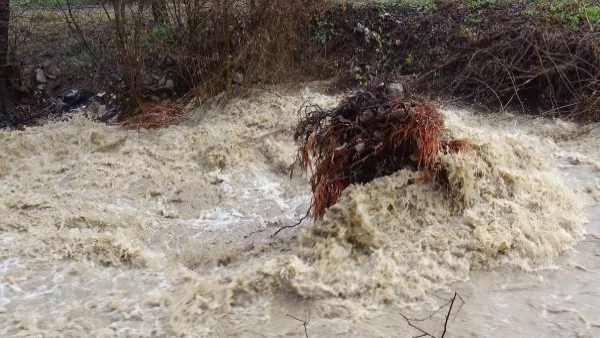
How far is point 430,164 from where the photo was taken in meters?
5.37

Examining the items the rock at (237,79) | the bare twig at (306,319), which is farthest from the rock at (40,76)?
the bare twig at (306,319)

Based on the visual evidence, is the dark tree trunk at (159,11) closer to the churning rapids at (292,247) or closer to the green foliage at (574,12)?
the churning rapids at (292,247)

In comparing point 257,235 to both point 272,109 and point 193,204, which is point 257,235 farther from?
point 272,109

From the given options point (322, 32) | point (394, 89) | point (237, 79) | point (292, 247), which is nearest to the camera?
point (292, 247)

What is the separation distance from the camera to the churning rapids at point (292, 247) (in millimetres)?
4469

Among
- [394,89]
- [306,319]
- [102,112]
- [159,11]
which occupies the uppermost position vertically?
[159,11]

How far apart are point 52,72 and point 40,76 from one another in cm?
20

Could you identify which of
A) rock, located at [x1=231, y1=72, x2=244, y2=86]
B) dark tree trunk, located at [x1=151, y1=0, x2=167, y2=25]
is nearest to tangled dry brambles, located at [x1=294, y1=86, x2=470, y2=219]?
rock, located at [x1=231, y1=72, x2=244, y2=86]

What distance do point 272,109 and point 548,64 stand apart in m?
3.78

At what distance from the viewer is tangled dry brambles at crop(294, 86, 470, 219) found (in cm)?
518

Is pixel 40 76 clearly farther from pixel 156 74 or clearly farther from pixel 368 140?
pixel 368 140

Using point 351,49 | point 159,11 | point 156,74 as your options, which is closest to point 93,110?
point 156,74

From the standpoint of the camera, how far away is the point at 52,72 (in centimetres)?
1059

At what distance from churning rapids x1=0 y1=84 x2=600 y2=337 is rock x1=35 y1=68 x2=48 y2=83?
3175mm
